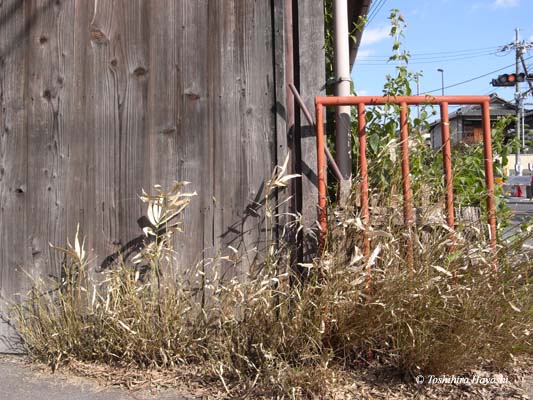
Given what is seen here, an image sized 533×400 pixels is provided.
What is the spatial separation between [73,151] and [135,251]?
2.54ft

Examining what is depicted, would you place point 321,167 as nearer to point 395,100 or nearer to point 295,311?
point 395,100

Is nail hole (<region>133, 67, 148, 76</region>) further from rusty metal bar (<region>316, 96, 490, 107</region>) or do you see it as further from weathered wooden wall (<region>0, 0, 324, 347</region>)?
rusty metal bar (<region>316, 96, 490, 107</region>)

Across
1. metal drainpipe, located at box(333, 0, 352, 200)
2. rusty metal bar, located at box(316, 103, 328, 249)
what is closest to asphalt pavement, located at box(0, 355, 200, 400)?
rusty metal bar, located at box(316, 103, 328, 249)

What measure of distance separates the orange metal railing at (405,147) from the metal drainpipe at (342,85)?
0.67 feet

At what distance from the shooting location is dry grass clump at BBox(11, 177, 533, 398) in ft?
9.68

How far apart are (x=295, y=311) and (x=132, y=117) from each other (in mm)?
1626

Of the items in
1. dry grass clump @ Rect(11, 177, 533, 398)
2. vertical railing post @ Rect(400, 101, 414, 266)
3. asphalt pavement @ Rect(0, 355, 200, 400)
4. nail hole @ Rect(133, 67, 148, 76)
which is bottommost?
asphalt pavement @ Rect(0, 355, 200, 400)

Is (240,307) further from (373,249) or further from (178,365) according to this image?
(373,249)

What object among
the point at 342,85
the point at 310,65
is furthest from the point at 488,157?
the point at 310,65

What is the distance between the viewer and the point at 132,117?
3.64m

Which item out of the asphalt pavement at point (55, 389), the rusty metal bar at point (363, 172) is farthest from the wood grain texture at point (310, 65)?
the asphalt pavement at point (55, 389)

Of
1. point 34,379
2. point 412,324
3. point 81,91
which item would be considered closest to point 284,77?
point 81,91

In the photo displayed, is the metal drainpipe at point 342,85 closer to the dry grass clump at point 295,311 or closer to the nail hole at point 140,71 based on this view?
the dry grass clump at point 295,311

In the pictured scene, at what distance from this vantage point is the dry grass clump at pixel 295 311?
2951 millimetres
